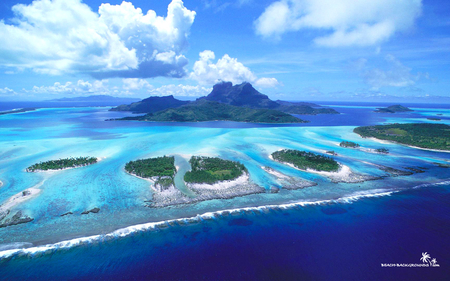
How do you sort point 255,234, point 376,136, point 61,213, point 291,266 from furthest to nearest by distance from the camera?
point 376,136, point 61,213, point 255,234, point 291,266

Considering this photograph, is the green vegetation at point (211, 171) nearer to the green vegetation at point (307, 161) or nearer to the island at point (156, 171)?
the island at point (156, 171)

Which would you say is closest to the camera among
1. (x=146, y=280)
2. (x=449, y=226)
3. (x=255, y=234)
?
(x=146, y=280)

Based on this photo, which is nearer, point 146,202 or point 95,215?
point 95,215

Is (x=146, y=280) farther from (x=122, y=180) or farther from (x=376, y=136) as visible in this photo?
(x=376, y=136)

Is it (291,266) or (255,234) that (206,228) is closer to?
(255,234)

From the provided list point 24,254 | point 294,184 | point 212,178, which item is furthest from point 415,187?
point 24,254

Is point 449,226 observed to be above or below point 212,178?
below
